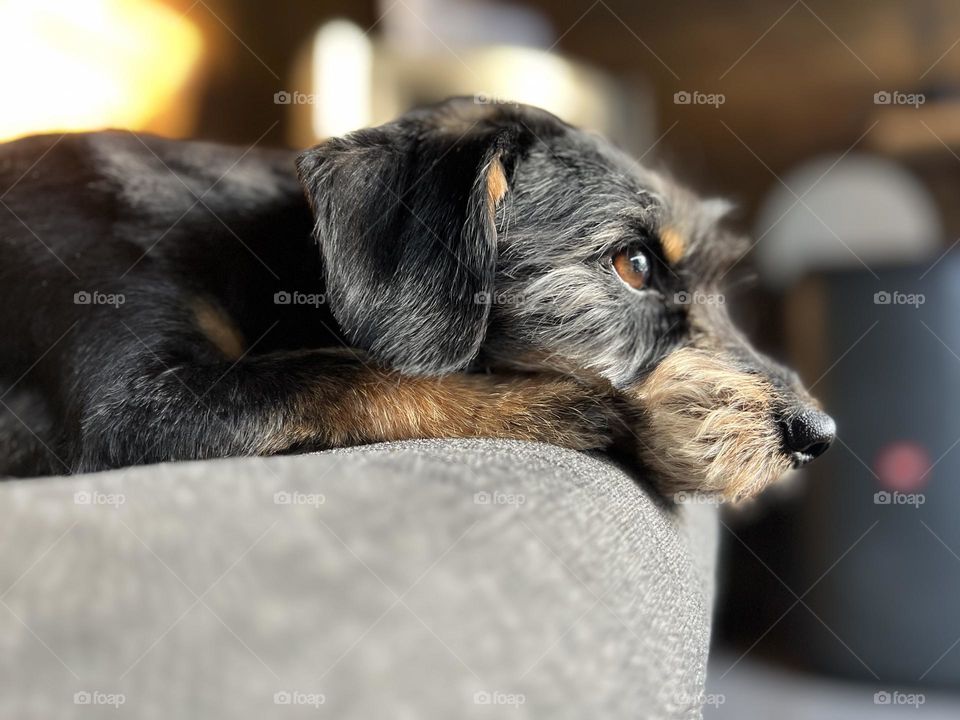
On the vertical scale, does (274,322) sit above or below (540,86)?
below

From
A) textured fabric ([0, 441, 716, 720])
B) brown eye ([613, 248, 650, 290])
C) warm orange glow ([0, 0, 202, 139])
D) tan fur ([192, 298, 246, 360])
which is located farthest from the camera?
warm orange glow ([0, 0, 202, 139])

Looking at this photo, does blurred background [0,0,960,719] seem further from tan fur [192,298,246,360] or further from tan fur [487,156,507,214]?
tan fur [192,298,246,360]

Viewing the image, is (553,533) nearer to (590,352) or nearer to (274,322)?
(590,352)

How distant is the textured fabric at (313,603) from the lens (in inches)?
25.8

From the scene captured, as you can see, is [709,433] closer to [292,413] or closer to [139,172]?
[292,413]

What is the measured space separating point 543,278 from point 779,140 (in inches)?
149

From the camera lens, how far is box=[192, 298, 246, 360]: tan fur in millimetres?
1415

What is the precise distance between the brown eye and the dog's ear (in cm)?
32

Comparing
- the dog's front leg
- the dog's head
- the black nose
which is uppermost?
the dog's head

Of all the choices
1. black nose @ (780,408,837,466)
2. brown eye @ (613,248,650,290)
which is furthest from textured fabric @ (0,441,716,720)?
brown eye @ (613,248,650,290)

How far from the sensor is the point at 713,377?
1.45 meters

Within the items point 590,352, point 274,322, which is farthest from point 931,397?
point 274,322

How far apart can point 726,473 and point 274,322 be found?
0.94 metres

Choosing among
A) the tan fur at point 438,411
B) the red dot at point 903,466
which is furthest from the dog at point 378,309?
the red dot at point 903,466
